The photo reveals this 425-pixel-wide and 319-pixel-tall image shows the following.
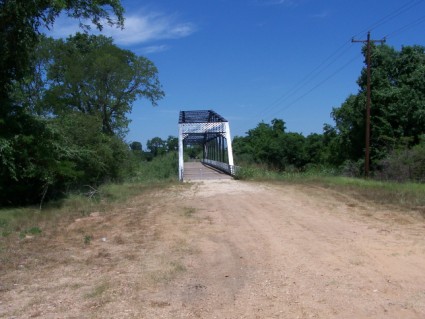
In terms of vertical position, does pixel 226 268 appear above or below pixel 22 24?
below

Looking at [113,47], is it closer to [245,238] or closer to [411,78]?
[411,78]

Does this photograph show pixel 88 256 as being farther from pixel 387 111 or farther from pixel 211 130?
pixel 211 130

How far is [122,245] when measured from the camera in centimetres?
927

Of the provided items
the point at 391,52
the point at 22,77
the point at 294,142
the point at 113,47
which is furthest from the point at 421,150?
the point at 294,142

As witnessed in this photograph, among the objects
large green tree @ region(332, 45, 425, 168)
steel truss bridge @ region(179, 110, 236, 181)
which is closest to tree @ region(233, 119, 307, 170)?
steel truss bridge @ region(179, 110, 236, 181)

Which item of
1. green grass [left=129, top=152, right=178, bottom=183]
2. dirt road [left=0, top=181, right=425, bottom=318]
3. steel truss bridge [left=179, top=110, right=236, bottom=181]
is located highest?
steel truss bridge [left=179, top=110, right=236, bottom=181]

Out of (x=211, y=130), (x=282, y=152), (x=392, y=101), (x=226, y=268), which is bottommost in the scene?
(x=226, y=268)

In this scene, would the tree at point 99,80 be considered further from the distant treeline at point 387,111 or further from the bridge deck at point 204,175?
the distant treeline at point 387,111

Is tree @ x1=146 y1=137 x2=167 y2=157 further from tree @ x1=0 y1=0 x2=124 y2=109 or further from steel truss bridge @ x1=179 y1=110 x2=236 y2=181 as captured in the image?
tree @ x1=0 y1=0 x2=124 y2=109

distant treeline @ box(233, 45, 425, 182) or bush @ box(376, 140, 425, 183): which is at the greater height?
distant treeline @ box(233, 45, 425, 182)

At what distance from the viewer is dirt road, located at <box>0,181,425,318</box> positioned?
5.52 metres

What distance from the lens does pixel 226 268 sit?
23.9ft

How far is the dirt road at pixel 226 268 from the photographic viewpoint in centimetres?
552

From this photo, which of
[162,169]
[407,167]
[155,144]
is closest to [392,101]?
[407,167]
